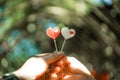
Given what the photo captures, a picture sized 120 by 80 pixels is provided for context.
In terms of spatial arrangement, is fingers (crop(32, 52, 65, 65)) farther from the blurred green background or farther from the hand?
the blurred green background

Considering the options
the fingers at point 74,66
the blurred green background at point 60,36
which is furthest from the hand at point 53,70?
the blurred green background at point 60,36

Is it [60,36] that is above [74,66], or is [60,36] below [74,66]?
below

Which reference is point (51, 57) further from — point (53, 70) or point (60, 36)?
point (60, 36)

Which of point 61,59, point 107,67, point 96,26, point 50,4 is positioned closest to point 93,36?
point 96,26

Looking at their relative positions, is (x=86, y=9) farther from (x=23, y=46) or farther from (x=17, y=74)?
(x=17, y=74)

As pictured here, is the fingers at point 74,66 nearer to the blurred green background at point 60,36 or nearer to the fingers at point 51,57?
the fingers at point 51,57

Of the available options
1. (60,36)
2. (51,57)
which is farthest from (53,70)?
(60,36)
